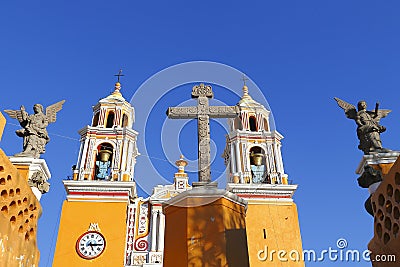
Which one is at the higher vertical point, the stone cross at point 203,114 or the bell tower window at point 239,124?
the bell tower window at point 239,124

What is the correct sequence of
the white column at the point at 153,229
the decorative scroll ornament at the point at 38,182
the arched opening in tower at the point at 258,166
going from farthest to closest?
the arched opening in tower at the point at 258,166
the white column at the point at 153,229
the decorative scroll ornament at the point at 38,182

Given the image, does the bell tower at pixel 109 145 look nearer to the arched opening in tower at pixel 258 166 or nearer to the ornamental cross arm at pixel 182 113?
the arched opening in tower at pixel 258 166

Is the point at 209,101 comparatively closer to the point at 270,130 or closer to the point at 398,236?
the point at 398,236

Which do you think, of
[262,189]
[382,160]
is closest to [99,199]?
[262,189]

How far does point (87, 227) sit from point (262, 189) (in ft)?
19.5

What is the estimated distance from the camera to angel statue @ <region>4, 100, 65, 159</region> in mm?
8289

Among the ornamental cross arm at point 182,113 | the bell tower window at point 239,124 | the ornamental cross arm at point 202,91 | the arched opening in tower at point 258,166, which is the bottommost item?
the ornamental cross arm at point 182,113

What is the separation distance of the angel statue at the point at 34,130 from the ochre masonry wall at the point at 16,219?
206cm

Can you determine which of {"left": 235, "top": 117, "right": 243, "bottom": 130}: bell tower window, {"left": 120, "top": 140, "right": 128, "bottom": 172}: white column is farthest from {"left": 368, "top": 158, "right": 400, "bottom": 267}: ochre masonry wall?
{"left": 235, "top": 117, "right": 243, "bottom": 130}: bell tower window

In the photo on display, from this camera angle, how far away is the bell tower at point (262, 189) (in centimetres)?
1367

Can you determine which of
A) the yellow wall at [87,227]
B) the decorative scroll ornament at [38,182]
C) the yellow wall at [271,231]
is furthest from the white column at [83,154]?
the decorative scroll ornament at [38,182]

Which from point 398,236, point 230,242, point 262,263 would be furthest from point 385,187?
point 262,263

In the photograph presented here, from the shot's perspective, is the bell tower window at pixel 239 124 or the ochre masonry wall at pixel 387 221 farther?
the bell tower window at pixel 239 124

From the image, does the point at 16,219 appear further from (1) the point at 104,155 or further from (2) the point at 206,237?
(1) the point at 104,155
